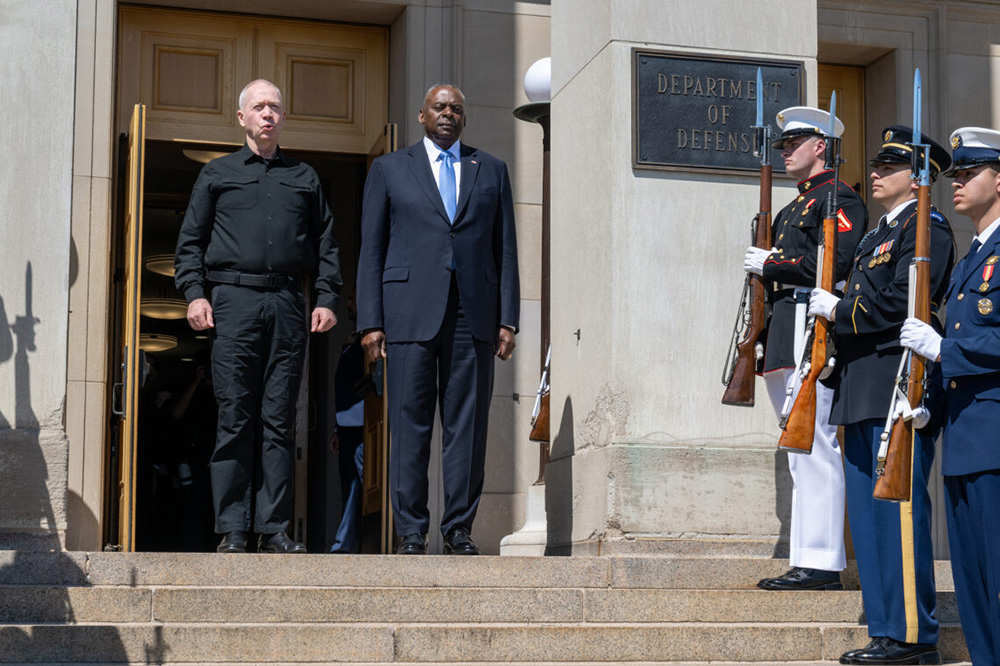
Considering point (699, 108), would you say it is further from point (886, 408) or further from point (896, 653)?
point (896, 653)

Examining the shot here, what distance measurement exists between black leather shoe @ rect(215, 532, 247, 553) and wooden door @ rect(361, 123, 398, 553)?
232 centimetres

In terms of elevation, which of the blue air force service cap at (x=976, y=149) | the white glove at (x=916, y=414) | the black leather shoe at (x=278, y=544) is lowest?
the black leather shoe at (x=278, y=544)

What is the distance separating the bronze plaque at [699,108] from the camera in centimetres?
843

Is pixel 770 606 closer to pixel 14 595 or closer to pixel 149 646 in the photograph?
pixel 149 646

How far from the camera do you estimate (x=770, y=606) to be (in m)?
7.13

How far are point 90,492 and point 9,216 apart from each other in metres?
2.40

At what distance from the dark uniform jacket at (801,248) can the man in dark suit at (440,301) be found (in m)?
1.27

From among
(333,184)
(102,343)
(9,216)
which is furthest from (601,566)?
(333,184)

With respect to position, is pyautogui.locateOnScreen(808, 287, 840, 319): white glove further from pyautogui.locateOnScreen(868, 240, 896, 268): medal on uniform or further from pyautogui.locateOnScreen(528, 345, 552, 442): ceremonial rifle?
pyautogui.locateOnScreen(528, 345, 552, 442): ceremonial rifle

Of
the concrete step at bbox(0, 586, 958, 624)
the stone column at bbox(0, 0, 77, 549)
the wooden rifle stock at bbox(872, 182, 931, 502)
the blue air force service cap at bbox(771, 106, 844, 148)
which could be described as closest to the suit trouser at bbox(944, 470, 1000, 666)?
the wooden rifle stock at bbox(872, 182, 931, 502)

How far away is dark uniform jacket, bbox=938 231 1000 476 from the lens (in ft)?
18.8

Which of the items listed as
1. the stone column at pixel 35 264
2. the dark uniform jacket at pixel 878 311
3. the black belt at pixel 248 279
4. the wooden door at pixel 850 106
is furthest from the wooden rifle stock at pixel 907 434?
the wooden door at pixel 850 106

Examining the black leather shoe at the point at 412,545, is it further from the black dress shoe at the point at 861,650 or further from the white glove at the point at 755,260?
the black dress shoe at the point at 861,650

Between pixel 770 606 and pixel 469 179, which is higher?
pixel 469 179
